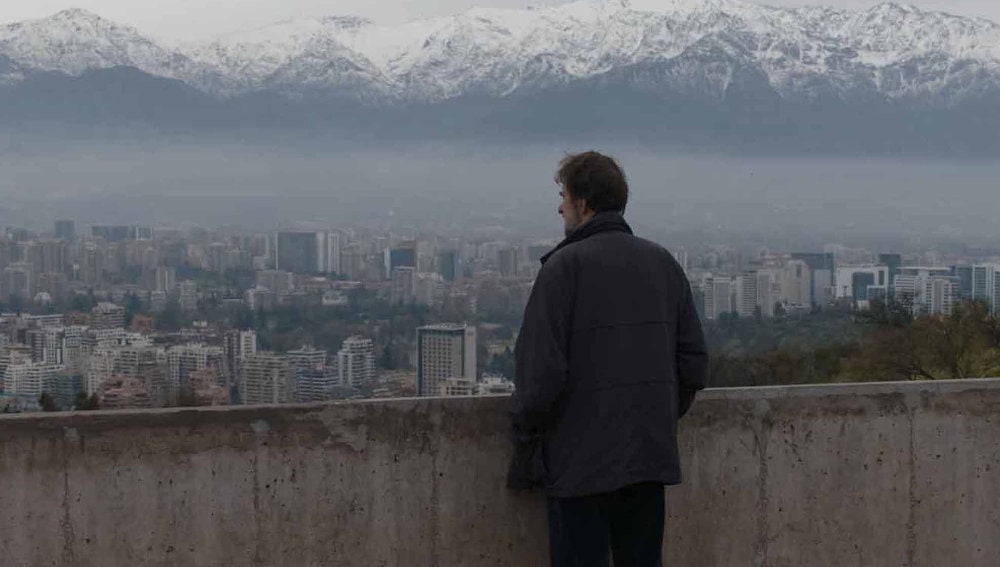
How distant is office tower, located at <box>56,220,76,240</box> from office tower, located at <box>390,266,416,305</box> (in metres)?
16.8

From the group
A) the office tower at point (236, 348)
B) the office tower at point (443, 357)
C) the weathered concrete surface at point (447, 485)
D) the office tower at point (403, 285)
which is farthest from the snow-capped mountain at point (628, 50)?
Answer: the weathered concrete surface at point (447, 485)

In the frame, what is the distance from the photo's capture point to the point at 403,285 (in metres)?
52.2

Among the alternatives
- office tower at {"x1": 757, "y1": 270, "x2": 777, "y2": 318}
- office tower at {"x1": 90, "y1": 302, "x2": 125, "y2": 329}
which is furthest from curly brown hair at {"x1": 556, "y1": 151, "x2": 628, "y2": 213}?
office tower at {"x1": 757, "y1": 270, "x2": 777, "y2": 318}

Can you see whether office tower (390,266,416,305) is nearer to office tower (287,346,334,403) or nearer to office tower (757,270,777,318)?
office tower (287,346,334,403)

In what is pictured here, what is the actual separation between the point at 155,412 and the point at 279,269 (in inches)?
2088

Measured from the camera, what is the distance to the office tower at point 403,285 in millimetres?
48250

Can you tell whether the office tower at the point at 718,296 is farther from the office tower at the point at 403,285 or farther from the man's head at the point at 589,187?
the man's head at the point at 589,187

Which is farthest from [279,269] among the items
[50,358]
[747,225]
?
[747,225]

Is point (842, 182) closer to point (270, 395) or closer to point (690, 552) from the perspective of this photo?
point (270, 395)

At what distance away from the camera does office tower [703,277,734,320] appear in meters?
41.7

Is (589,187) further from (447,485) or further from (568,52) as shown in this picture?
(568,52)

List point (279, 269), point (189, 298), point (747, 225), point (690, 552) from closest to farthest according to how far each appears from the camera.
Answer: point (690, 552) < point (189, 298) < point (279, 269) < point (747, 225)

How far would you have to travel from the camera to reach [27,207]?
7375 cm

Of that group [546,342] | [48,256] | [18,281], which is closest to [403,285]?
[18,281]
